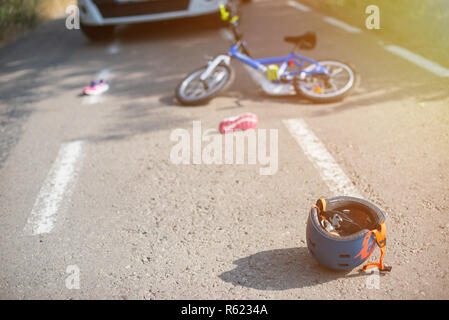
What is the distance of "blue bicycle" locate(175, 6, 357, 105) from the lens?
4.66 metres

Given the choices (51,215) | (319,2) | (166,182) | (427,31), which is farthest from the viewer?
(319,2)

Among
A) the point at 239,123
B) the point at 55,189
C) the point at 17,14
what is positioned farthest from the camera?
the point at 17,14

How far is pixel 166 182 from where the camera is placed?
340cm

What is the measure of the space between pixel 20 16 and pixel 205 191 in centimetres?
1006

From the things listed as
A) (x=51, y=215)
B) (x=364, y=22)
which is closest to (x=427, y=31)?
(x=364, y=22)

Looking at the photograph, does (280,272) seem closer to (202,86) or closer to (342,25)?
(202,86)

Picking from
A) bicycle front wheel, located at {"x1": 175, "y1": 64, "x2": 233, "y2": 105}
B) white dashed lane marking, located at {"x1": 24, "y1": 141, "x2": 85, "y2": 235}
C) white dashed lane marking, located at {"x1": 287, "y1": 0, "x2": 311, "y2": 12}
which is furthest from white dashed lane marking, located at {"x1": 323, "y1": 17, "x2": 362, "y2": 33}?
white dashed lane marking, located at {"x1": 24, "y1": 141, "x2": 85, "y2": 235}

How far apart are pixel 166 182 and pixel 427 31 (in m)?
5.40

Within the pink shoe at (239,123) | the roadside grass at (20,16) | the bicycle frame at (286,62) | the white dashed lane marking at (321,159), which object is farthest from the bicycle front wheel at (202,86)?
the roadside grass at (20,16)

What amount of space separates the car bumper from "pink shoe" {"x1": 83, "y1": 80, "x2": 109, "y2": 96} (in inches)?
105

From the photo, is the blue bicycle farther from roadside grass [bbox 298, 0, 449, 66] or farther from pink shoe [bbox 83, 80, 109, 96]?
roadside grass [bbox 298, 0, 449, 66]

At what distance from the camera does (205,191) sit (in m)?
3.24

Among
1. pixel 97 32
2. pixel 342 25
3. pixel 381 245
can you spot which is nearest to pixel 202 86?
pixel 381 245

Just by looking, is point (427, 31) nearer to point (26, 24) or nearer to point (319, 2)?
point (319, 2)
